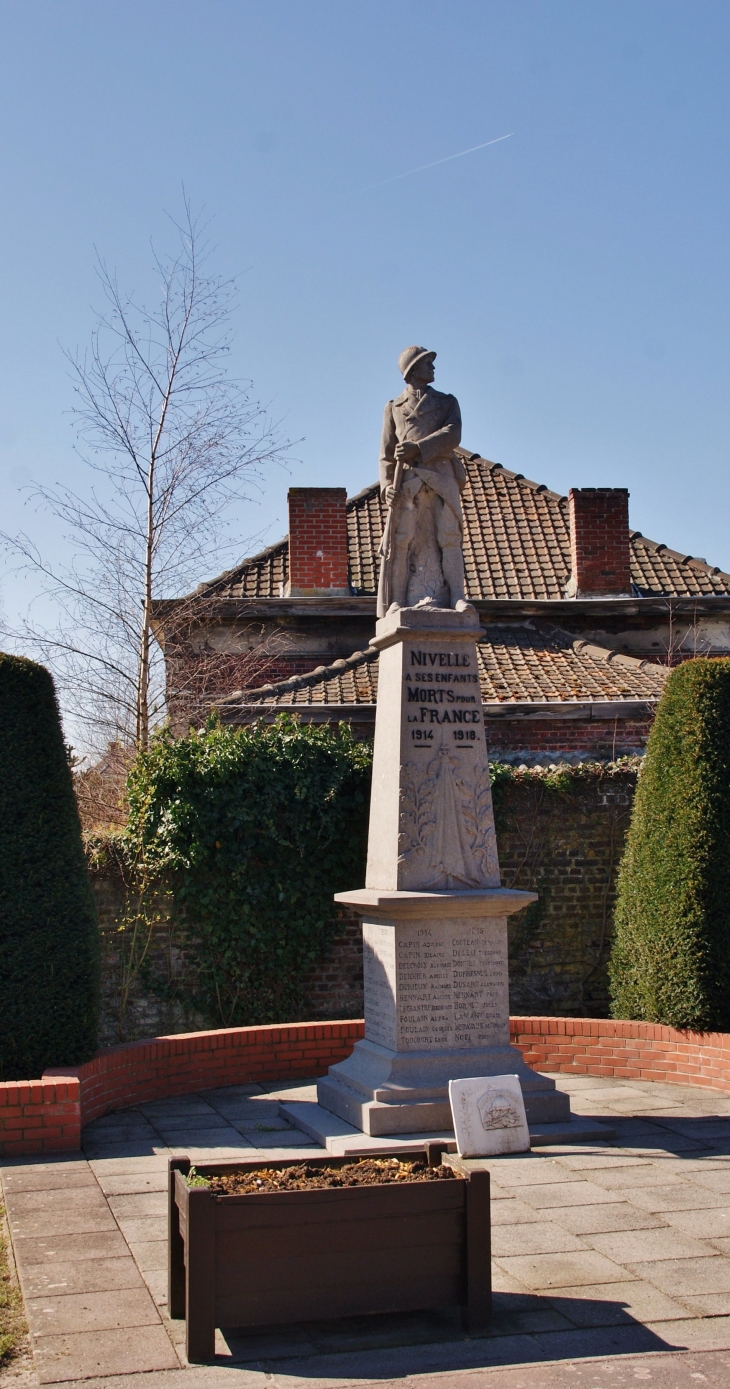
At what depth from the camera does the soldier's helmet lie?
7805mm

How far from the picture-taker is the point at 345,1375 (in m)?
4.00

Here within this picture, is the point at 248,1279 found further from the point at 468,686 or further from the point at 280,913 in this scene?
the point at 280,913

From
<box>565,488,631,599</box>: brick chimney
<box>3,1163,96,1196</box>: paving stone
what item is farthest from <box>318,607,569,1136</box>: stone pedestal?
<box>565,488,631,599</box>: brick chimney

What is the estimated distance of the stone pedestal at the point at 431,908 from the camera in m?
6.96

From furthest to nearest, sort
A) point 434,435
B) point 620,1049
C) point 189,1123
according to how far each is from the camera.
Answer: point 620,1049, point 434,435, point 189,1123

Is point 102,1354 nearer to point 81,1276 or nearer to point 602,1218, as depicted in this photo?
point 81,1276

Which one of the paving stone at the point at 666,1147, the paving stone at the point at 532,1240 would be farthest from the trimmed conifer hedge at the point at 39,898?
the paving stone at the point at 666,1147

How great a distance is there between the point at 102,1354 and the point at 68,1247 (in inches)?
43.4

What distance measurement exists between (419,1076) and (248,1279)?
2942 mm

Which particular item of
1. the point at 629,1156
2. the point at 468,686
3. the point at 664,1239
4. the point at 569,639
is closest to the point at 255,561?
the point at 569,639

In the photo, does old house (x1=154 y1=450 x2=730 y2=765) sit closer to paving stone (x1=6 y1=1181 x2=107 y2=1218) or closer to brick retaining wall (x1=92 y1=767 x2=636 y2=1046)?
brick retaining wall (x1=92 y1=767 x2=636 y2=1046)

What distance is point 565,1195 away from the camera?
19.4ft

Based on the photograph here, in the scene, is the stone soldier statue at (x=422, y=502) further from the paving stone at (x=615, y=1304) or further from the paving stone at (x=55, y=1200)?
the paving stone at (x=615, y=1304)

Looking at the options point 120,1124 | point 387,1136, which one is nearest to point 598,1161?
point 387,1136
